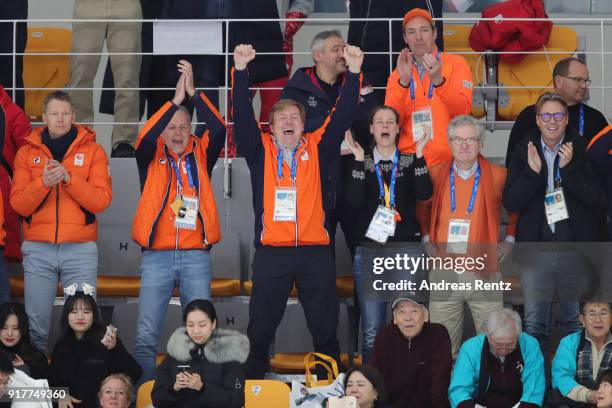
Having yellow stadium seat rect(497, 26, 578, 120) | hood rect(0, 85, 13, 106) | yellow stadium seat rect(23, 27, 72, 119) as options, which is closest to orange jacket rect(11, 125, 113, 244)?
hood rect(0, 85, 13, 106)

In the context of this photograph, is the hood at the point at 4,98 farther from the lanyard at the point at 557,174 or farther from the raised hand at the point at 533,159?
the lanyard at the point at 557,174

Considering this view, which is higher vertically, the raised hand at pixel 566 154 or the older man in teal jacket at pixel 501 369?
the raised hand at pixel 566 154

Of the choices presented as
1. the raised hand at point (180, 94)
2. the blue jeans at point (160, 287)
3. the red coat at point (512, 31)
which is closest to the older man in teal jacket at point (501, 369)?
the blue jeans at point (160, 287)

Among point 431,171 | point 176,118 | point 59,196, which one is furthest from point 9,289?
point 431,171

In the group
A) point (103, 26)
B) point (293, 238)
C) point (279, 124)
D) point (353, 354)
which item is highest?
point (103, 26)

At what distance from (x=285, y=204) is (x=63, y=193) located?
4.23 ft

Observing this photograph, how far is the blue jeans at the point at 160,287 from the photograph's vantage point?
7.58 meters

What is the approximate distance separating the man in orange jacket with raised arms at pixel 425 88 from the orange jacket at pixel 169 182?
1110 millimetres

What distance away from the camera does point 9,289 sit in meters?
7.93

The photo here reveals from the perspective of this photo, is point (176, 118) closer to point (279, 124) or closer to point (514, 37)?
point (279, 124)

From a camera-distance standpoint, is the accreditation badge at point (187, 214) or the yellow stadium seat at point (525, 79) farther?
the yellow stadium seat at point (525, 79)

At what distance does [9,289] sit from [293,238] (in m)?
1.73

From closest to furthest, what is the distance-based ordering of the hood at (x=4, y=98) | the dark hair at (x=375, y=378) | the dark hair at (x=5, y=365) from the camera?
the dark hair at (x=5, y=365) < the dark hair at (x=375, y=378) < the hood at (x=4, y=98)

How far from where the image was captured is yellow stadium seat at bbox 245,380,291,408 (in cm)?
708
